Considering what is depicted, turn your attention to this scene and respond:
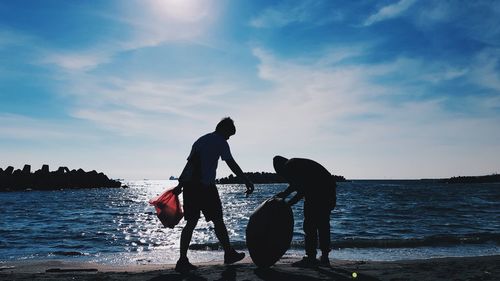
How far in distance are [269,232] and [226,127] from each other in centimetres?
156

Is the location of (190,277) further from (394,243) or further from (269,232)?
(394,243)

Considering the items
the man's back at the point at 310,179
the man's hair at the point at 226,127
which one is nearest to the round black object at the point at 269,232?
the man's back at the point at 310,179

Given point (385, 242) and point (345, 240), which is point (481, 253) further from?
point (345, 240)

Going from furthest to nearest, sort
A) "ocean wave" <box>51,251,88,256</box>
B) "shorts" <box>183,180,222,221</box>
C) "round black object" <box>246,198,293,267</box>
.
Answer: "ocean wave" <box>51,251,88,256</box> → "round black object" <box>246,198,293,267</box> → "shorts" <box>183,180,222,221</box>

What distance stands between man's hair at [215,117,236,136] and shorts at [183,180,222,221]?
800mm

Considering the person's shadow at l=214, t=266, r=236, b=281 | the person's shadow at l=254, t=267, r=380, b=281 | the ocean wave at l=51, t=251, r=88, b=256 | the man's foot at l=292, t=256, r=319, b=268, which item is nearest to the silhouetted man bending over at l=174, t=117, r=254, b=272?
the person's shadow at l=214, t=266, r=236, b=281

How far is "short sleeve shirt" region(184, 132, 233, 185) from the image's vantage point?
5.74 metres

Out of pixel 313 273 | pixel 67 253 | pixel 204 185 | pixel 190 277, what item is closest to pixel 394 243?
pixel 313 273

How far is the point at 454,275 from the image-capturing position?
202 inches

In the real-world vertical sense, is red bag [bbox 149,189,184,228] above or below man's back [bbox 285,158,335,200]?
below

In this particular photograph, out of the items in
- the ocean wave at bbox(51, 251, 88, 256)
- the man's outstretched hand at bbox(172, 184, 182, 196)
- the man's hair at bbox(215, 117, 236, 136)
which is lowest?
the ocean wave at bbox(51, 251, 88, 256)

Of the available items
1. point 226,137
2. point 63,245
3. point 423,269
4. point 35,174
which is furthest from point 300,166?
point 35,174

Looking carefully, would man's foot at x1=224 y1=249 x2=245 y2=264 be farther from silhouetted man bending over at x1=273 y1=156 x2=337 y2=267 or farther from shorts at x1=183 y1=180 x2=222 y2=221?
silhouetted man bending over at x1=273 y1=156 x2=337 y2=267

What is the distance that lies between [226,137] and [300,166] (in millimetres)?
1192
